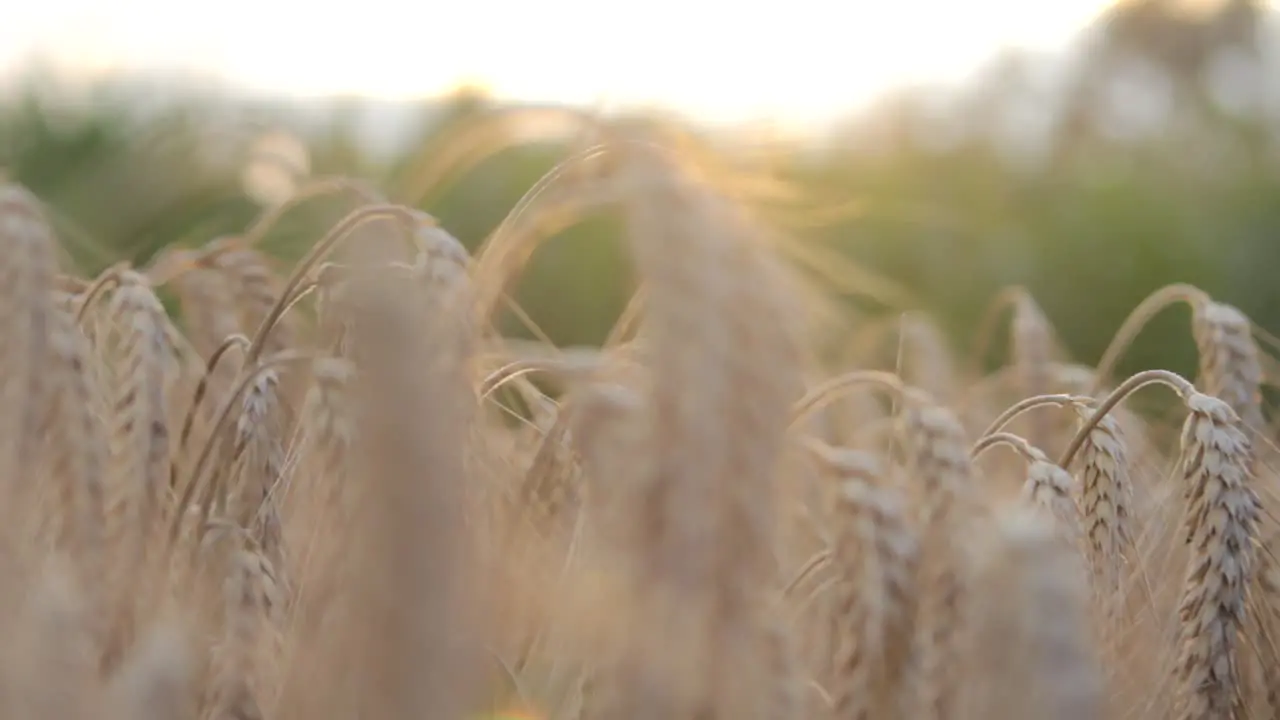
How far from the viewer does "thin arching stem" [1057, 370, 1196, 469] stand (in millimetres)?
1077

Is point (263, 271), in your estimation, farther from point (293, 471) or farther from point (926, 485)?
point (926, 485)

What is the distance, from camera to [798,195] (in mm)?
944

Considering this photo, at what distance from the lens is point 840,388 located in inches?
43.2

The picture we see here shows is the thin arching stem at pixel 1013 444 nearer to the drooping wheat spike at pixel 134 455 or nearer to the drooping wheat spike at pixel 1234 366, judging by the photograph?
the drooping wheat spike at pixel 1234 366

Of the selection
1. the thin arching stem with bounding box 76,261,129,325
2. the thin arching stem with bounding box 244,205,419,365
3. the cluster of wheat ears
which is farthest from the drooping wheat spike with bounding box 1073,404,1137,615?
the thin arching stem with bounding box 76,261,129,325

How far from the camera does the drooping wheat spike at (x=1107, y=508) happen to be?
3.56ft

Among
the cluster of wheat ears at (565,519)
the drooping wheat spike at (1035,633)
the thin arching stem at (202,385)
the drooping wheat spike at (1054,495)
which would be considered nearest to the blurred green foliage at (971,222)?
the thin arching stem at (202,385)

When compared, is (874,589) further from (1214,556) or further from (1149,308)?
(1149,308)

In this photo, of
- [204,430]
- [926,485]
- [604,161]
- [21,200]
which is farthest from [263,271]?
[926,485]

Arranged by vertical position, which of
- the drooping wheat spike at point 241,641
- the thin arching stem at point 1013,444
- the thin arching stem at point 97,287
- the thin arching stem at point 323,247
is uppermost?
the thin arching stem at point 323,247

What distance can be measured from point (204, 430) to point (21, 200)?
0.37 meters

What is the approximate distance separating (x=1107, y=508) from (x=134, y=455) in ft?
2.54

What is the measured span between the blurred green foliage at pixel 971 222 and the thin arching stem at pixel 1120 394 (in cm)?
290

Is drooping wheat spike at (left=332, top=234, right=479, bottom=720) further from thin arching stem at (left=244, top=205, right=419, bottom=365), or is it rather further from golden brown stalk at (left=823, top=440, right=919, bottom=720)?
golden brown stalk at (left=823, top=440, right=919, bottom=720)
